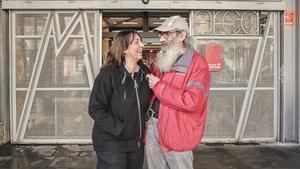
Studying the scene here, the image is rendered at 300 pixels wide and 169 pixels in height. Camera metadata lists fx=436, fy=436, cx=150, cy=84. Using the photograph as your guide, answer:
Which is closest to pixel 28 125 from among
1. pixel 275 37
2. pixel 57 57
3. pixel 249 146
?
pixel 57 57

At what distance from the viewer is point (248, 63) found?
8.76 metres

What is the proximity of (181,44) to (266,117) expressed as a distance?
5742mm

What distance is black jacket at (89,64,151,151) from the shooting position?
11.2 feet

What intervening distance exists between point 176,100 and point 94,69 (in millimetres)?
5450

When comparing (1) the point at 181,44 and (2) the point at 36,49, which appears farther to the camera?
(2) the point at 36,49

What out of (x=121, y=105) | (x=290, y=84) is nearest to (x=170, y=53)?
(x=121, y=105)

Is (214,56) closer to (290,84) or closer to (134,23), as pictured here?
(290,84)

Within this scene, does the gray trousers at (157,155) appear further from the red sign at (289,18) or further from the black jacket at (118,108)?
the red sign at (289,18)

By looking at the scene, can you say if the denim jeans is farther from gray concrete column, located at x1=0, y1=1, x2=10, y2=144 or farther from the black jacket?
gray concrete column, located at x1=0, y1=1, x2=10, y2=144

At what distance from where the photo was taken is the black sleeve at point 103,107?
3.40m

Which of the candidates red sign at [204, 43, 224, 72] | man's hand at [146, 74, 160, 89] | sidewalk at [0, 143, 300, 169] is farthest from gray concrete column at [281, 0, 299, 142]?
man's hand at [146, 74, 160, 89]

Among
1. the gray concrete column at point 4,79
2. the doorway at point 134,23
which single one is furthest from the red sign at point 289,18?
the gray concrete column at point 4,79

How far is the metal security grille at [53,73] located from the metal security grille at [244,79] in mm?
2368

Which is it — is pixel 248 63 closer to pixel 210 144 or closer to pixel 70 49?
pixel 210 144
